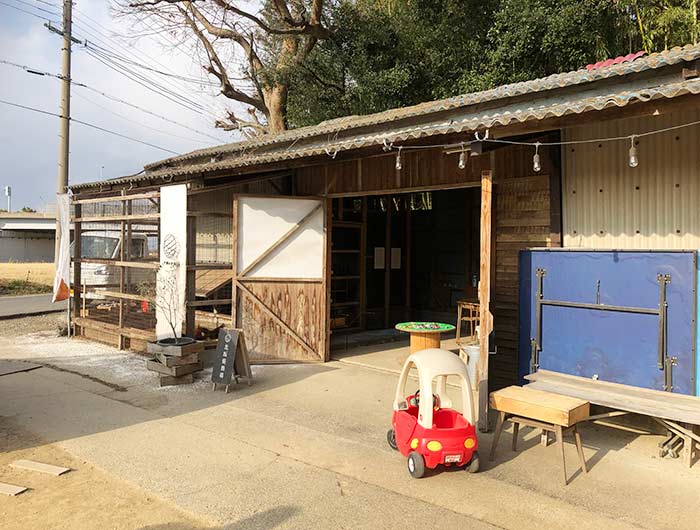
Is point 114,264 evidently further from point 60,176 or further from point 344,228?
point 60,176

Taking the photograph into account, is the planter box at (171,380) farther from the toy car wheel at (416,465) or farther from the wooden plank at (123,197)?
the toy car wheel at (416,465)

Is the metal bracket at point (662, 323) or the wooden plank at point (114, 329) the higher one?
the metal bracket at point (662, 323)

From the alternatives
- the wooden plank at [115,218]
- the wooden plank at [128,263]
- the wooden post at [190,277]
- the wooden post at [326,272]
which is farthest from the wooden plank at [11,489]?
the wooden plank at [115,218]

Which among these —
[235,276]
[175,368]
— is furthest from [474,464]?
[235,276]

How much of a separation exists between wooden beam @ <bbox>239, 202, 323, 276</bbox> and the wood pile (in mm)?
1651

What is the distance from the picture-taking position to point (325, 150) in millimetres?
6410

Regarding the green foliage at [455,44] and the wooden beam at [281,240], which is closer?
the wooden beam at [281,240]

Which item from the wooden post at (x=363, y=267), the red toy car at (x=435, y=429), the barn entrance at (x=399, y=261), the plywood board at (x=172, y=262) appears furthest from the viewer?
the wooden post at (x=363, y=267)

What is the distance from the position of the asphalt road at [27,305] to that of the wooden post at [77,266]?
449 centimetres

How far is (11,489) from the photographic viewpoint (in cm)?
368

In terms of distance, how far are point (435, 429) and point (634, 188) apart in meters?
3.27

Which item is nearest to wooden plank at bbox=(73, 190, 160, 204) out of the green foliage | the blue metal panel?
the blue metal panel

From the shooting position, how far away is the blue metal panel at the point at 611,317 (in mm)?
4535

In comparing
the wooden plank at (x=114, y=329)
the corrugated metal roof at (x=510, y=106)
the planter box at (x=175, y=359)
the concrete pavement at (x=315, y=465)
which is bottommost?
the concrete pavement at (x=315, y=465)
